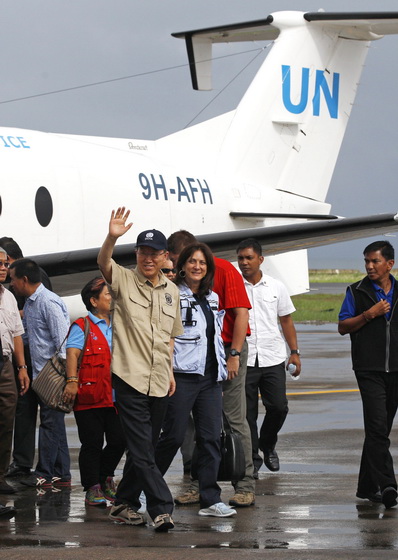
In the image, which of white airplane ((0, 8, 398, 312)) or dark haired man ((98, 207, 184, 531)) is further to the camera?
white airplane ((0, 8, 398, 312))

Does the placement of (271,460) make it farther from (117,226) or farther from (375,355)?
(117,226)

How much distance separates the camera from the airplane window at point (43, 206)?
1172 centimetres

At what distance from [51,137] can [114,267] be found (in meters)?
6.86

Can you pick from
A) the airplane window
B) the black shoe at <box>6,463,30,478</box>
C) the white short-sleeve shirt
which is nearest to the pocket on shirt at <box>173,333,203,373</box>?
the white short-sleeve shirt

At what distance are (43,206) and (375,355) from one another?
5854 mm

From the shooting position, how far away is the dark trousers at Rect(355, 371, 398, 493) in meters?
6.60

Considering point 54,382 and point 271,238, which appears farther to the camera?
point 271,238

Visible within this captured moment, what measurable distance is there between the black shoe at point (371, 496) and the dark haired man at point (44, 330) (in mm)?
2046

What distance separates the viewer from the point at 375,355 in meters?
6.82

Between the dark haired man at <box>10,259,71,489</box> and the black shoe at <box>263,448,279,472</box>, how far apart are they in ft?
4.79

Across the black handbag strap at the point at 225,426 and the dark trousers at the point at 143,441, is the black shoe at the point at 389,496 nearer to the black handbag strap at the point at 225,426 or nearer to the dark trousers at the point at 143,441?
the black handbag strap at the point at 225,426

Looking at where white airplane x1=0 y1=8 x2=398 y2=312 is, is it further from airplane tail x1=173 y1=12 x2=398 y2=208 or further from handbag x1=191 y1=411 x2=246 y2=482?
handbag x1=191 y1=411 x2=246 y2=482

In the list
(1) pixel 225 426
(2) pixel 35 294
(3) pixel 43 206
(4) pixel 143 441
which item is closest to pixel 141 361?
(4) pixel 143 441

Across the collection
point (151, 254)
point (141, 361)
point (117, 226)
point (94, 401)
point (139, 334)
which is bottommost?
point (94, 401)
